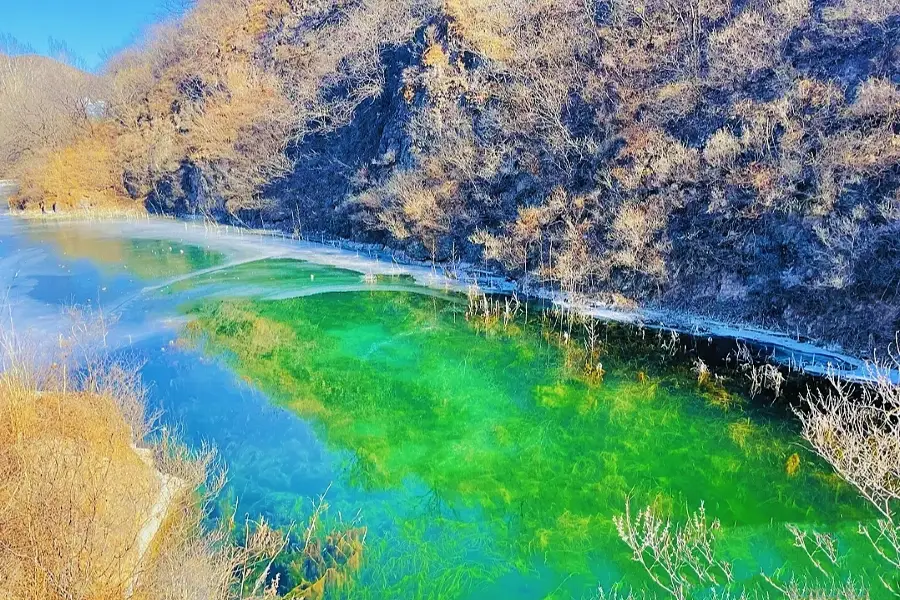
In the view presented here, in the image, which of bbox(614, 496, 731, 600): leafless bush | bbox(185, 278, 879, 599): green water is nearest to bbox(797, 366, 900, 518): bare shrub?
bbox(185, 278, 879, 599): green water

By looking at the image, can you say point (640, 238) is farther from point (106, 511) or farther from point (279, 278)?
point (106, 511)

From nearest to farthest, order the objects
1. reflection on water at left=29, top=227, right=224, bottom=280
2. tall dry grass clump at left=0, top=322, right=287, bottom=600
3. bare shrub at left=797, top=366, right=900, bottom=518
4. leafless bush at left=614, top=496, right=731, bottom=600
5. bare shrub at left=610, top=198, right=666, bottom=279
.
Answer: tall dry grass clump at left=0, top=322, right=287, bottom=600
bare shrub at left=797, top=366, right=900, bottom=518
leafless bush at left=614, top=496, right=731, bottom=600
bare shrub at left=610, top=198, right=666, bottom=279
reflection on water at left=29, top=227, right=224, bottom=280

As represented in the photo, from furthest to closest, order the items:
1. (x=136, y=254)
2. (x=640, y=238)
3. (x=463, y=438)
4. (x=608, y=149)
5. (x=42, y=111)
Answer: (x=42, y=111) < (x=136, y=254) < (x=608, y=149) < (x=640, y=238) < (x=463, y=438)

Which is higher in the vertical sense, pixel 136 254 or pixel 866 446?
pixel 136 254

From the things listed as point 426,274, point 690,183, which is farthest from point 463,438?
point 426,274

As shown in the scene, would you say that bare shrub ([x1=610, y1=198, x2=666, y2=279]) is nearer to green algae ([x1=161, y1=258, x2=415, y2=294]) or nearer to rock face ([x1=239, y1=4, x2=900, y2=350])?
rock face ([x1=239, y1=4, x2=900, y2=350])

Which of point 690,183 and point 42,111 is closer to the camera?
point 690,183
